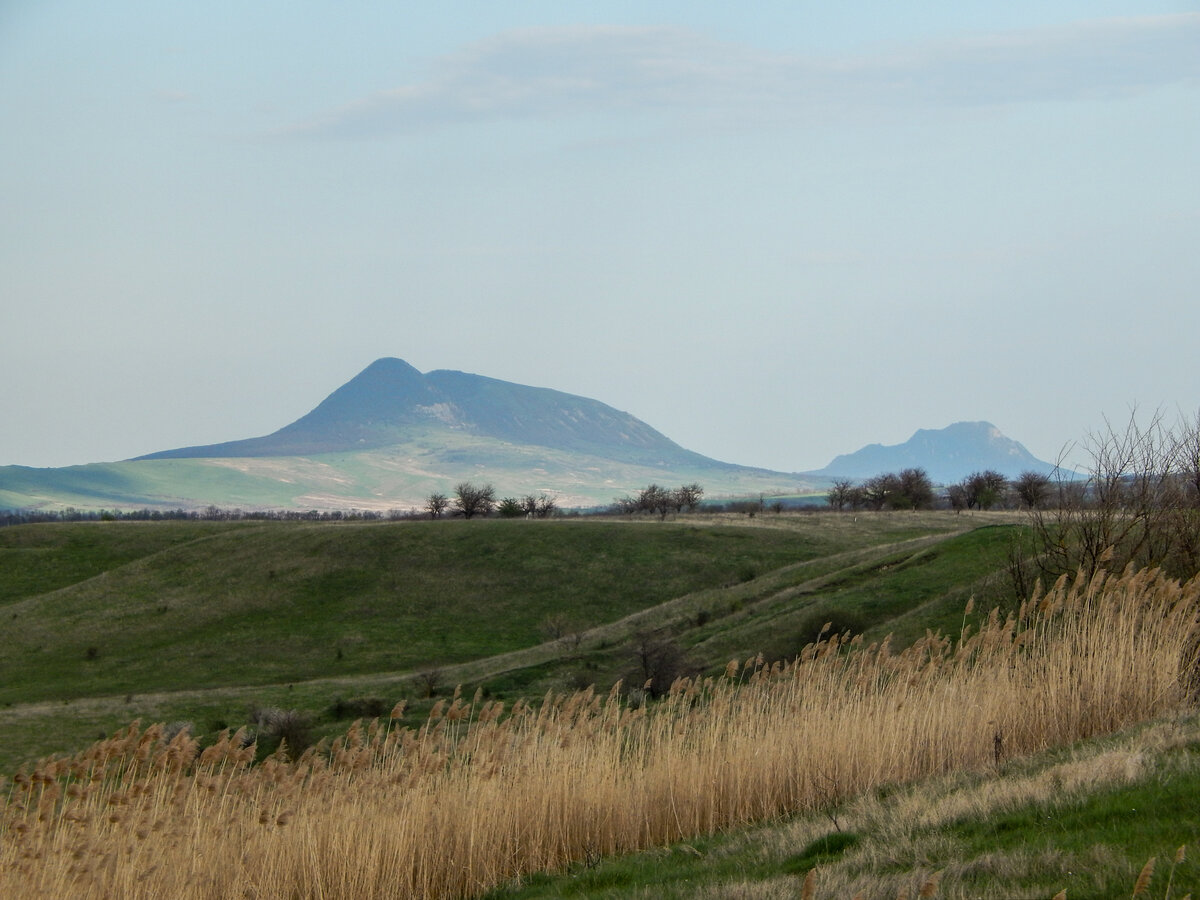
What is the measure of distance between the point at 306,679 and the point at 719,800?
4581cm

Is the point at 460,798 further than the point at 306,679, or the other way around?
the point at 306,679

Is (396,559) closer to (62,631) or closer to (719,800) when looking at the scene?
(62,631)

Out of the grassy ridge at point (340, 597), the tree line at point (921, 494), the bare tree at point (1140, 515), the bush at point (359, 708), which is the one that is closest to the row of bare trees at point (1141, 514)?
the bare tree at point (1140, 515)

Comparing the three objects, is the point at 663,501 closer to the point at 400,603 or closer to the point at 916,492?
the point at 916,492

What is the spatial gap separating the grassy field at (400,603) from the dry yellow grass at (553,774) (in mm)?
18395

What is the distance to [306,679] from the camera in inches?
2051

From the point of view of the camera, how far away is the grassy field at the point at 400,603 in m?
38.2

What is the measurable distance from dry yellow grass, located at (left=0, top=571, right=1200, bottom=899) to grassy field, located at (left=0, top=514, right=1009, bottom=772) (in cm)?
1840

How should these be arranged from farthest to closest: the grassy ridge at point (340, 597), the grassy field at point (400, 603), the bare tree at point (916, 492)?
the bare tree at point (916, 492), the grassy ridge at point (340, 597), the grassy field at point (400, 603)

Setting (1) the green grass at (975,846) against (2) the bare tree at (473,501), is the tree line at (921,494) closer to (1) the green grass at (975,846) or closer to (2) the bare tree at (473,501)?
(2) the bare tree at (473,501)

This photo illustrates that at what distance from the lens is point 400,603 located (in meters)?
65.6

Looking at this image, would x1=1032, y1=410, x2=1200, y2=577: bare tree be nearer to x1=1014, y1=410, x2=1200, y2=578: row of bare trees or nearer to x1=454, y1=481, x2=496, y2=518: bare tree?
x1=1014, y1=410, x2=1200, y2=578: row of bare trees

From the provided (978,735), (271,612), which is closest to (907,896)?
(978,735)

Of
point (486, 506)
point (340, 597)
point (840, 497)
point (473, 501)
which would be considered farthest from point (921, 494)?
point (340, 597)
